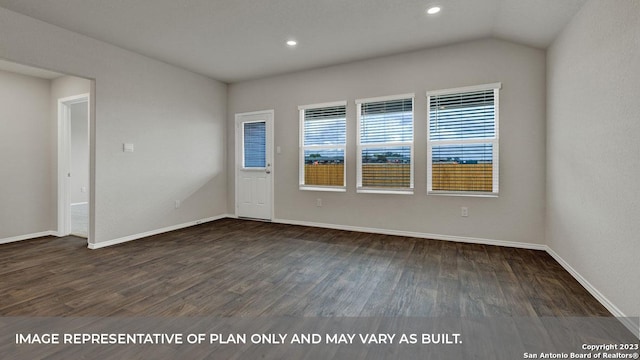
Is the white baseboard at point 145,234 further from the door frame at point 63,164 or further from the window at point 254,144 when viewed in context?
the window at point 254,144

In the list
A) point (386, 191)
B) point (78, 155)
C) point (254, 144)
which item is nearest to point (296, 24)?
point (386, 191)

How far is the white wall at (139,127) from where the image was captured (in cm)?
334

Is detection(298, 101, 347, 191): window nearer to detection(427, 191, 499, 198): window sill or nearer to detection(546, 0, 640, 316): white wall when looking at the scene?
detection(427, 191, 499, 198): window sill

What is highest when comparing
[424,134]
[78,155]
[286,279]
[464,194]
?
[424,134]

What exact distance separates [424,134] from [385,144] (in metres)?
0.60

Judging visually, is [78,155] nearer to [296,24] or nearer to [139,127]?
[139,127]

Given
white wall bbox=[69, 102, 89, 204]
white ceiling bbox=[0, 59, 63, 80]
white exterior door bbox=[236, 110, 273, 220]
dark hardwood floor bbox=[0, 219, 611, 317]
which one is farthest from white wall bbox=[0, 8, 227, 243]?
white wall bbox=[69, 102, 89, 204]

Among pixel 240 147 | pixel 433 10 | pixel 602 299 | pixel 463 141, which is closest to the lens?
pixel 602 299

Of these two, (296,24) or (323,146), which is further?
(323,146)

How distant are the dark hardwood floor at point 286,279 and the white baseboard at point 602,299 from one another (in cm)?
4

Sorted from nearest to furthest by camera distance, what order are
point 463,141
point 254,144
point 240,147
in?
point 463,141, point 254,144, point 240,147

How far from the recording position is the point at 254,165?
572 cm

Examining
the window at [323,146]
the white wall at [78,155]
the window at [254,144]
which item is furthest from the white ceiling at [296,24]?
the white wall at [78,155]

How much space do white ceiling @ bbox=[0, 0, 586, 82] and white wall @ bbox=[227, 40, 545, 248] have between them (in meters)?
0.27
